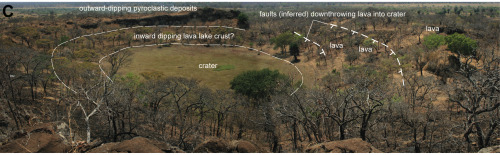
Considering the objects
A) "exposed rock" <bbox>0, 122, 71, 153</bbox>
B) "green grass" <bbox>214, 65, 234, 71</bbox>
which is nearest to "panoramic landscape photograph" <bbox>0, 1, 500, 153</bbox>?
"exposed rock" <bbox>0, 122, 71, 153</bbox>

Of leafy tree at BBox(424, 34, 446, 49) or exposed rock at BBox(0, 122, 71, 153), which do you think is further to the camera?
leafy tree at BBox(424, 34, 446, 49)

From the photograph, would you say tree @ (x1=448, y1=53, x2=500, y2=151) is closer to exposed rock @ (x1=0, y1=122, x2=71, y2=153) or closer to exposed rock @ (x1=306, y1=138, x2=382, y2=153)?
exposed rock @ (x1=306, y1=138, x2=382, y2=153)

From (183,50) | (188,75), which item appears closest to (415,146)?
(188,75)

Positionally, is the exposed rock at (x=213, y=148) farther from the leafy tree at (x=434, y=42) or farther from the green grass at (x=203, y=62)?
the leafy tree at (x=434, y=42)

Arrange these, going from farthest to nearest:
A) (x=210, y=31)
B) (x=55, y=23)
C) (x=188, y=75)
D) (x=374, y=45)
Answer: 1. (x=210, y=31)
2. (x=55, y=23)
3. (x=374, y=45)
4. (x=188, y=75)

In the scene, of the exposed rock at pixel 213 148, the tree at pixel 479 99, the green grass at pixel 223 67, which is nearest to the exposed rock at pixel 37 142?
the exposed rock at pixel 213 148

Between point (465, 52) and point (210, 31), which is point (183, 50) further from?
point (465, 52)
